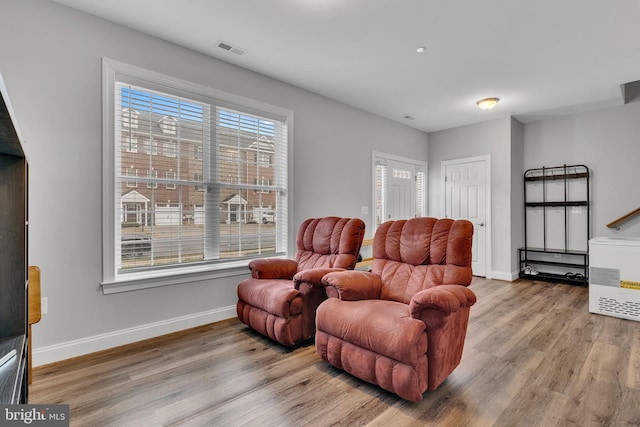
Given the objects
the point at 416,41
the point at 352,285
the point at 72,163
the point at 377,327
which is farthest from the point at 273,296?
the point at 416,41

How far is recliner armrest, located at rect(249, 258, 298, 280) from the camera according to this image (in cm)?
300

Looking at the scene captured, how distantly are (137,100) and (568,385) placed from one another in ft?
12.7

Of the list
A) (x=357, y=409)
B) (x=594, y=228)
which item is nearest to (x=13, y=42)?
(x=357, y=409)

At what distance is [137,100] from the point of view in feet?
9.05

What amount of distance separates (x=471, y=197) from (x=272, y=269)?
13.6ft

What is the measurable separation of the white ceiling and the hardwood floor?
8.72ft

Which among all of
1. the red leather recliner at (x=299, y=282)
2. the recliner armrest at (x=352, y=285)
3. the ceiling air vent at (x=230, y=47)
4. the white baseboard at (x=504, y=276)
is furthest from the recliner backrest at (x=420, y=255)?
the white baseboard at (x=504, y=276)

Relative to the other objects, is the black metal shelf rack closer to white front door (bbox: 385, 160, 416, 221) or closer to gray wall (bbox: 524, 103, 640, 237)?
gray wall (bbox: 524, 103, 640, 237)

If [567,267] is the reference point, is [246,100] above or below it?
above

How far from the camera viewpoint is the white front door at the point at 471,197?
5.44 metres

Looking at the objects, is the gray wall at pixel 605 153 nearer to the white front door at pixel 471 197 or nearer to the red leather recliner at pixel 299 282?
the white front door at pixel 471 197

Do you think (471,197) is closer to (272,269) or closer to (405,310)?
(272,269)

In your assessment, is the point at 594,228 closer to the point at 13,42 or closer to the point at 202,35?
the point at 202,35

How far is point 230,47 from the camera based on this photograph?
2.99 m
